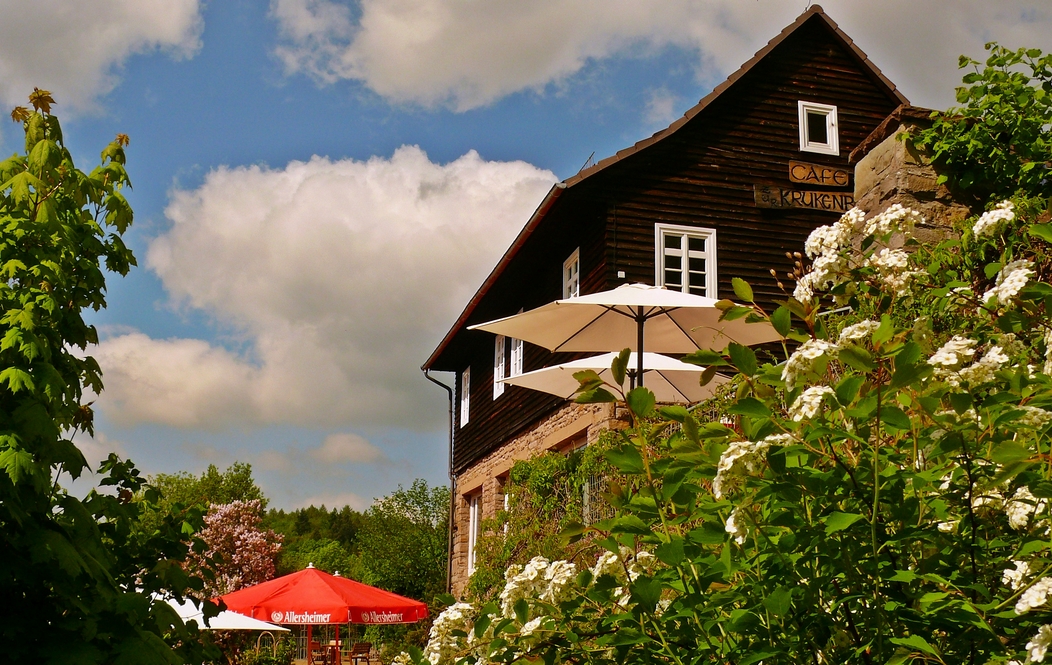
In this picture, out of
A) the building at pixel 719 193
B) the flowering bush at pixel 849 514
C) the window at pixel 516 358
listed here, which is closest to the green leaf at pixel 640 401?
the flowering bush at pixel 849 514

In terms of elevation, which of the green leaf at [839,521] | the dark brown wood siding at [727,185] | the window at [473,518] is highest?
the dark brown wood siding at [727,185]

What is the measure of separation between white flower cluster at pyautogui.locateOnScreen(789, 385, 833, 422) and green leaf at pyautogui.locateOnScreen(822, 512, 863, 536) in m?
0.17

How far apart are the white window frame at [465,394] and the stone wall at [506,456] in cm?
121

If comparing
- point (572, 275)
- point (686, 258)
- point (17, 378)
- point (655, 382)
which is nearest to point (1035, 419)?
point (17, 378)

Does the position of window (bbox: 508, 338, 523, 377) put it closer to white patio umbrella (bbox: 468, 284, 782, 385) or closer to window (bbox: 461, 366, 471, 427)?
window (bbox: 461, 366, 471, 427)

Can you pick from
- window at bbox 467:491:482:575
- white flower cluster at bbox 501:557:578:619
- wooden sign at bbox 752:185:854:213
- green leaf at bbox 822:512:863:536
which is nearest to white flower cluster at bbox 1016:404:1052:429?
green leaf at bbox 822:512:863:536

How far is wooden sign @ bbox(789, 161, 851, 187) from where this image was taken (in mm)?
12703

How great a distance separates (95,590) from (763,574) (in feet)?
8.19

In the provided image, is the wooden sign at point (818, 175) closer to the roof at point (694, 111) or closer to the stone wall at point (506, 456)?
the roof at point (694, 111)

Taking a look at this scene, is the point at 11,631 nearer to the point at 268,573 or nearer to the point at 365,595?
the point at 365,595

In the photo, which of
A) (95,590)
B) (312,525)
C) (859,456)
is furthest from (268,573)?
(312,525)

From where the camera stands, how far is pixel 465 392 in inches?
773

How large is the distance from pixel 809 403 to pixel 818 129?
1258 cm

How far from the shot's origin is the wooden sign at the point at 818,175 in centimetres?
1270
